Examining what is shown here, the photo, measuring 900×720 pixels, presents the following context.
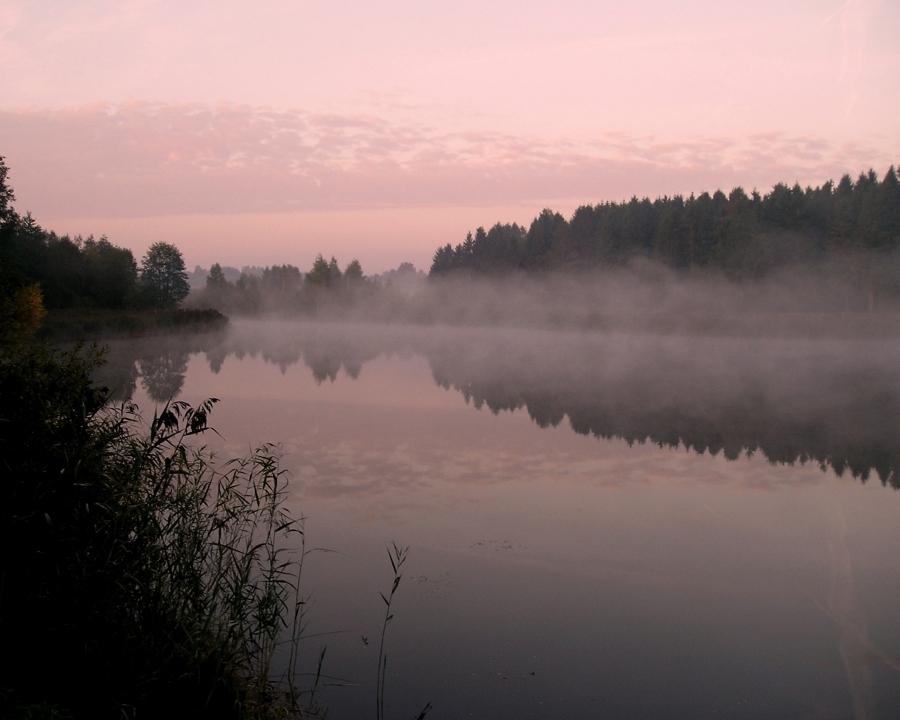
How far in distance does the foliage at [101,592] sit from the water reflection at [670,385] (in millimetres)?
10295

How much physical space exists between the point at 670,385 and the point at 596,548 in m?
16.1

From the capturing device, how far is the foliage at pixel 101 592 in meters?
4.57

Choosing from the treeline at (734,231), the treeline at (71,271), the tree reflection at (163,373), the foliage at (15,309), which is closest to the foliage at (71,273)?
the treeline at (71,271)

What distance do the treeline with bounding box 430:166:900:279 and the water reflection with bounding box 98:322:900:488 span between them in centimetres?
1194

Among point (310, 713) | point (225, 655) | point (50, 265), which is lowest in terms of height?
point (310, 713)

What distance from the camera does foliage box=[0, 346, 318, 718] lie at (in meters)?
4.57

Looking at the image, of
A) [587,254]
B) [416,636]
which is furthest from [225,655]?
[587,254]

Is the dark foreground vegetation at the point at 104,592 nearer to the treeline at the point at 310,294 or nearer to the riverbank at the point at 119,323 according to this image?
the riverbank at the point at 119,323

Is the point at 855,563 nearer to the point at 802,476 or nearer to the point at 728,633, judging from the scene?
the point at 728,633

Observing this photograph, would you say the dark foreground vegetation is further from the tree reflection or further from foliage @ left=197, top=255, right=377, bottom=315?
foliage @ left=197, top=255, right=377, bottom=315

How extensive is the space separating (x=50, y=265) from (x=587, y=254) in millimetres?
46754

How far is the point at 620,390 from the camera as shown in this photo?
21922 mm

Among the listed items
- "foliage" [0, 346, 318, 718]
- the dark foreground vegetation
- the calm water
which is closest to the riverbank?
the calm water

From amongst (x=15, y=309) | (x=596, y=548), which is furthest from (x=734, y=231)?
(x=596, y=548)
